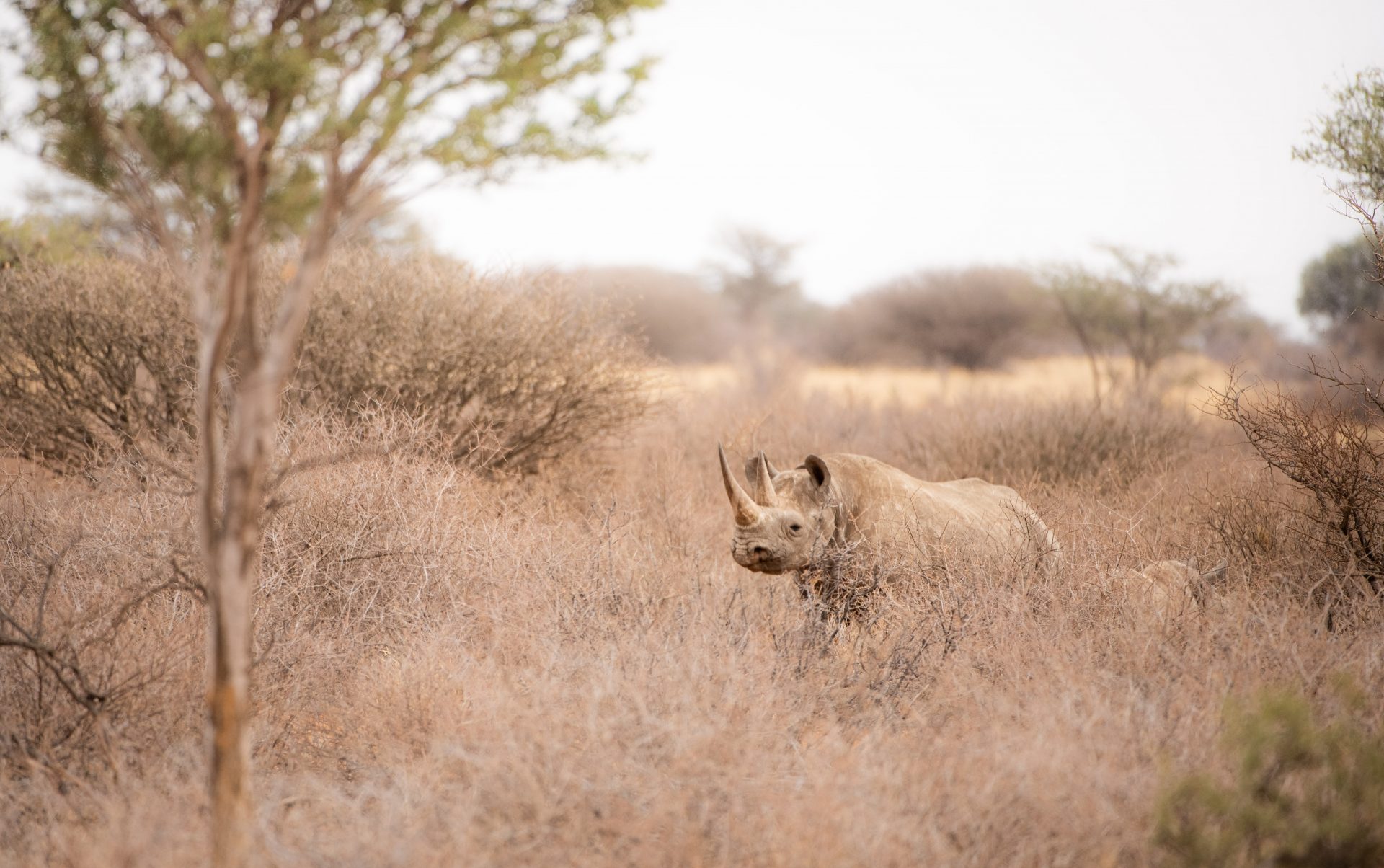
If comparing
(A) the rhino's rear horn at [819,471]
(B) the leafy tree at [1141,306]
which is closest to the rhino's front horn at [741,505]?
(A) the rhino's rear horn at [819,471]

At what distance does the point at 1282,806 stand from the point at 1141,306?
1750 cm

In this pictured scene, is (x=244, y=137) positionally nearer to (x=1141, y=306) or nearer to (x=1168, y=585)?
(x=1168, y=585)

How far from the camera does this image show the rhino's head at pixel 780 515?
403 cm

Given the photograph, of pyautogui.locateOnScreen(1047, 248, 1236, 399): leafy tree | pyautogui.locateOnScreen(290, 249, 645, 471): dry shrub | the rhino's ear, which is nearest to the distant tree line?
pyautogui.locateOnScreen(1047, 248, 1236, 399): leafy tree

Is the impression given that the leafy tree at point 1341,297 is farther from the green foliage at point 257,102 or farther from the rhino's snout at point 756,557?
the green foliage at point 257,102

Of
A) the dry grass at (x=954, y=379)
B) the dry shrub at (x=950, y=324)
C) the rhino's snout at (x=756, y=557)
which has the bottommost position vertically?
the rhino's snout at (x=756, y=557)

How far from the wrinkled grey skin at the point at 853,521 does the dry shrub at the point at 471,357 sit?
10.1ft

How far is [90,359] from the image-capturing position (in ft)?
22.8

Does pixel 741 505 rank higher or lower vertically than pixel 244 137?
lower

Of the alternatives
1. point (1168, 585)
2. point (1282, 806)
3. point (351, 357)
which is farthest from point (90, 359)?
point (1282, 806)

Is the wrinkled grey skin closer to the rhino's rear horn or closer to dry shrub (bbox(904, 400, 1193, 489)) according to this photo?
the rhino's rear horn

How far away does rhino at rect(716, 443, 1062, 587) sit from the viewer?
4.07m

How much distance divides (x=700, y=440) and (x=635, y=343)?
132 cm

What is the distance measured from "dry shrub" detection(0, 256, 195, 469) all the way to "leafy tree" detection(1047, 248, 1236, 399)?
622 inches
